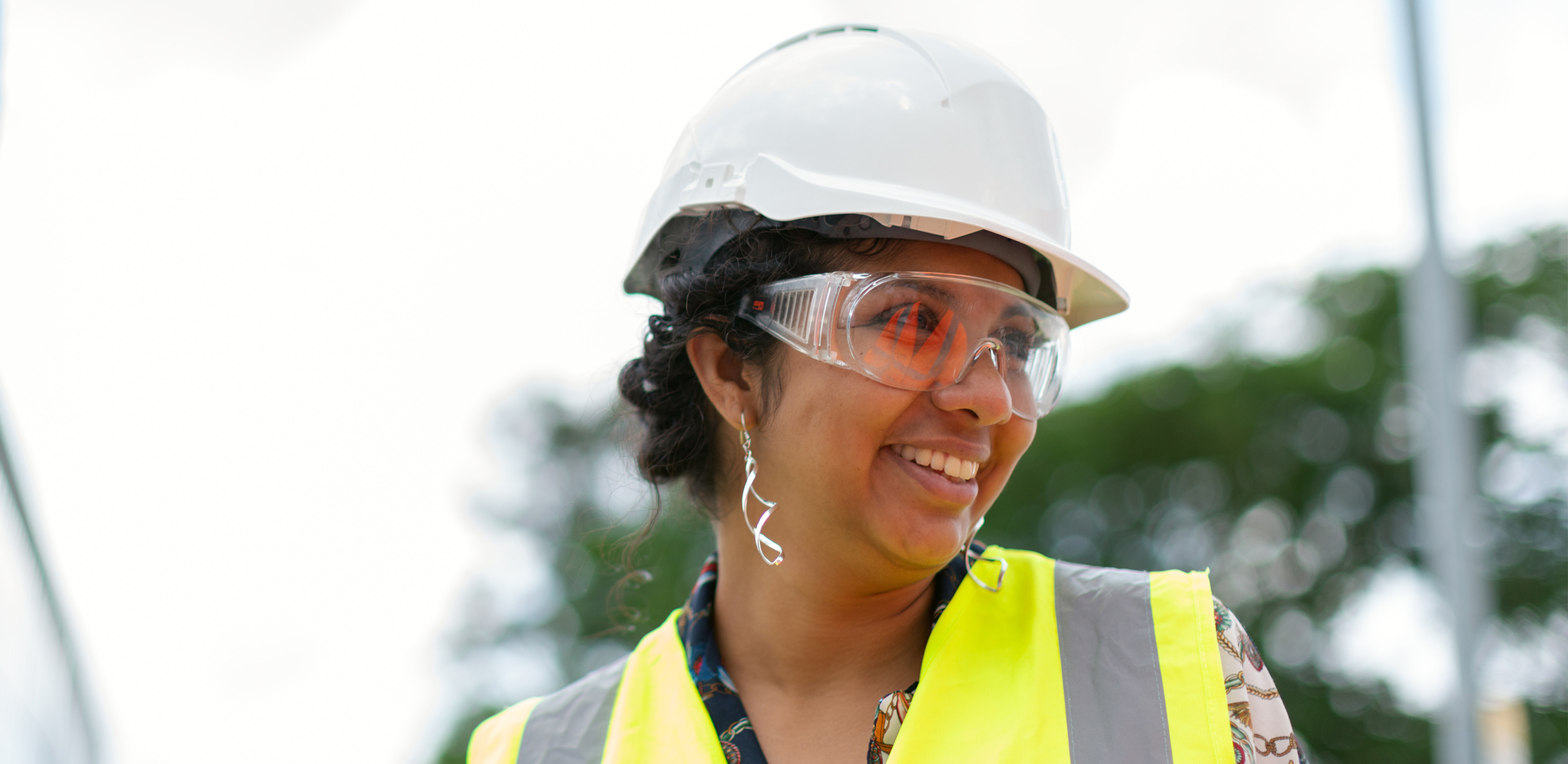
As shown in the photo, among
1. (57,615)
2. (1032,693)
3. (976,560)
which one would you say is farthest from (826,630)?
(57,615)

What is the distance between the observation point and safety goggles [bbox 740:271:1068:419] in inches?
73.0

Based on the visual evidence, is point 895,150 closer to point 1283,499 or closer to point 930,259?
point 930,259

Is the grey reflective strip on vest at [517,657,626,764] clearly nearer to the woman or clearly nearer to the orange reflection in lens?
the woman

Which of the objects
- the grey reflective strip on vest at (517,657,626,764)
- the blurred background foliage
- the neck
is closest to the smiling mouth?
the neck

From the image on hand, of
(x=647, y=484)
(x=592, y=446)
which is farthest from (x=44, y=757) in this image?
(x=592, y=446)

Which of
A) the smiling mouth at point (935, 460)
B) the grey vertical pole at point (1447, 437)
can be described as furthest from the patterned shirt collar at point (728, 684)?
the grey vertical pole at point (1447, 437)

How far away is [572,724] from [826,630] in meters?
0.54

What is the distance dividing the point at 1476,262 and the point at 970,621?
1788 centimetres

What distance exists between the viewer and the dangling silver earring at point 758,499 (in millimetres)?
1946

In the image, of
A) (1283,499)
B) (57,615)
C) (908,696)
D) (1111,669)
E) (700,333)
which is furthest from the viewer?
(1283,499)

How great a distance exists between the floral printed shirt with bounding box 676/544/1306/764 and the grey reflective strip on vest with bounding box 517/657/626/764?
19cm

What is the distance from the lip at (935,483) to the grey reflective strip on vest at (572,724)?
785 mm

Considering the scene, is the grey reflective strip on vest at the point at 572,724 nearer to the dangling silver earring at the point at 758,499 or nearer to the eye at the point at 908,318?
the dangling silver earring at the point at 758,499

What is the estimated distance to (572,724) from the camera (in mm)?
2168
